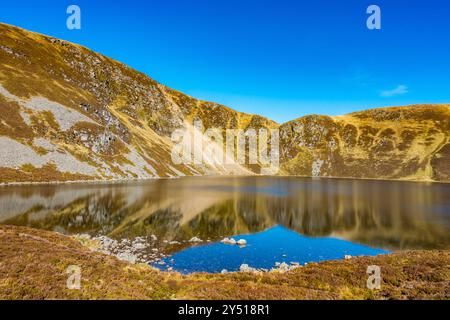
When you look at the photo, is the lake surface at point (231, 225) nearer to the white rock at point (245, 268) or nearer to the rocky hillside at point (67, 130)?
the white rock at point (245, 268)

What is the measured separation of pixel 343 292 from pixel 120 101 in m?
205

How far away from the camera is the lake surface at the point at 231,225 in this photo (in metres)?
32.9

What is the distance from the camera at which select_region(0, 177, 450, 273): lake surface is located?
108ft

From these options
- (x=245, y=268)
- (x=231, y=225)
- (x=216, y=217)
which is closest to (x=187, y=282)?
(x=245, y=268)

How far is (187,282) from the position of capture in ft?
63.5

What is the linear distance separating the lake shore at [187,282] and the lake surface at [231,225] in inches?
340

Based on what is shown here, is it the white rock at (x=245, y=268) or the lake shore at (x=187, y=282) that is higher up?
the lake shore at (x=187, y=282)

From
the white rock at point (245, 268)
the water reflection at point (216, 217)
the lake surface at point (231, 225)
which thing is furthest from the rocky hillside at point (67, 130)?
the white rock at point (245, 268)

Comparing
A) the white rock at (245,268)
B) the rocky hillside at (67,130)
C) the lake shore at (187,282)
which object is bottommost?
the white rock at (245,268)

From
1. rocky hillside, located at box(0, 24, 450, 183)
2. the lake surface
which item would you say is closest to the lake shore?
the lake surface

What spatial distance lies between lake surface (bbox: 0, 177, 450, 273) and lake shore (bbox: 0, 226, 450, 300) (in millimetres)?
8646

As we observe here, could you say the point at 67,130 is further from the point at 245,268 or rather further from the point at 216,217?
the point at 245,268

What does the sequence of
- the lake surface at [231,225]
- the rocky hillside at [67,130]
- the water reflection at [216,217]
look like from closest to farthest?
the lake surface at [231,225] < the water reflection at [216,217] < the rocky hillside at [67,130]

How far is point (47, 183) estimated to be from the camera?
86.2 metres
